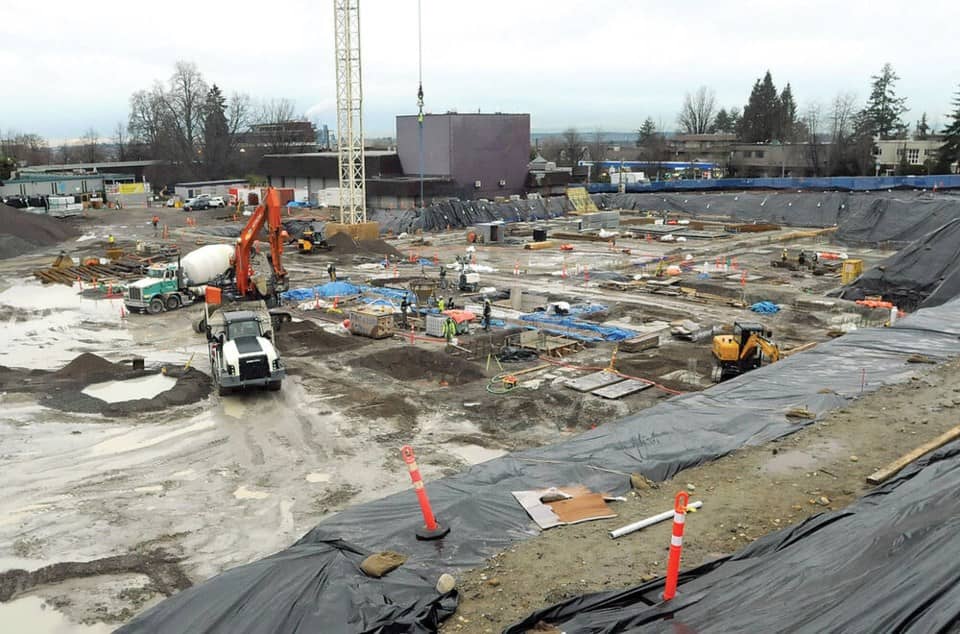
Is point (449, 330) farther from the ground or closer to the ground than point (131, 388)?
farther from the ground

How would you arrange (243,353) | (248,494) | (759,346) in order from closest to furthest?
(248,494), (243,353), (759,346)

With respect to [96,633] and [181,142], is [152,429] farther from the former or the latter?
[181,142]

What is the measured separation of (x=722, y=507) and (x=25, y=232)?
180 feet

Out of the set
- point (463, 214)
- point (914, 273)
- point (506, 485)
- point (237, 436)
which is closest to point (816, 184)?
point (463, 214)

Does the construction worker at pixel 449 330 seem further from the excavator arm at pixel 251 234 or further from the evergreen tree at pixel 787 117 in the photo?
the evergreen tree at pixel 787 117

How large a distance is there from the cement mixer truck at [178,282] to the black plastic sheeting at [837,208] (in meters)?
40.1

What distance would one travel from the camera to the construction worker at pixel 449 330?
87.2ft

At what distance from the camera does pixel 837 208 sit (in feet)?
201

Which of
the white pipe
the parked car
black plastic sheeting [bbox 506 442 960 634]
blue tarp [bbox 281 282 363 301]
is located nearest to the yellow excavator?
the white pipe

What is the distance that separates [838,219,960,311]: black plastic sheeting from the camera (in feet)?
108

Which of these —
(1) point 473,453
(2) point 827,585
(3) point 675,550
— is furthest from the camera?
(1) point 473,453

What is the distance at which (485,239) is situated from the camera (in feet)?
182

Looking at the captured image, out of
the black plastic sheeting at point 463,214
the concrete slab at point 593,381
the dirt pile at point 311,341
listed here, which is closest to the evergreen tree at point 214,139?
the black plastic sheeting at point 463,214

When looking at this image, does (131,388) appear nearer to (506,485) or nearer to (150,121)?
(506,485)
